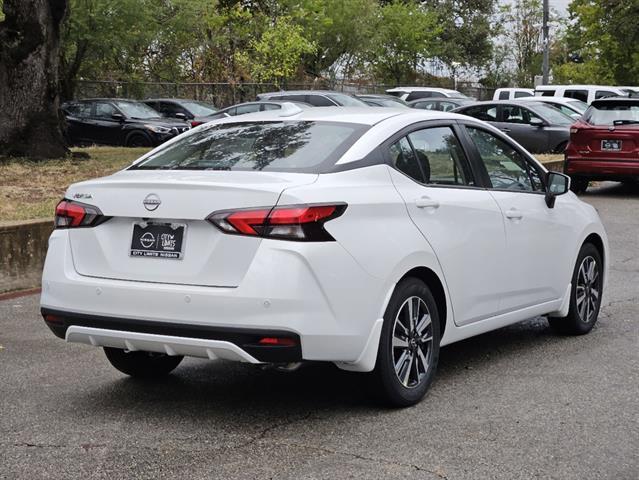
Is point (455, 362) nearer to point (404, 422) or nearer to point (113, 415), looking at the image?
point (404, 422)

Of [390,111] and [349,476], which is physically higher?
[390,111]

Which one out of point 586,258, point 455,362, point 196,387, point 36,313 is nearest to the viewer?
point 196,387

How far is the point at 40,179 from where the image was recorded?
15.0m

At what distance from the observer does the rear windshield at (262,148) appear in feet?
18.3

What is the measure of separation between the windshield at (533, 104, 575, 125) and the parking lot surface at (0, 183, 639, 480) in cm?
1631

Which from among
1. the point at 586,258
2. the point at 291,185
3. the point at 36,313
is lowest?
the point at 36,313

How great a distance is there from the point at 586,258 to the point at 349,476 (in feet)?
12.0

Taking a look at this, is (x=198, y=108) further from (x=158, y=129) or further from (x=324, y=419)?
(x=324, y=419)

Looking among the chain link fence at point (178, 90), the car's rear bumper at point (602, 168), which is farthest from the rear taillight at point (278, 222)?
the chain link fence at point (178, 90)

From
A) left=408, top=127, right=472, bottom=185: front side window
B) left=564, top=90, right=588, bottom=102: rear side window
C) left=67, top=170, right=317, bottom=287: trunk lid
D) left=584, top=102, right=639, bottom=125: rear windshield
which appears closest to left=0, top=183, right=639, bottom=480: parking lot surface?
left=67, top=170, right=317, bottom=287: trunk lid

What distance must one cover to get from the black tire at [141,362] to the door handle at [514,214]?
221 cm

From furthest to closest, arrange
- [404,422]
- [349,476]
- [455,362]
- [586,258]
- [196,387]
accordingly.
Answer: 1. [586,258]
2. [455,362]
3. [196,387]
4. [404,422]
5. [349,476]

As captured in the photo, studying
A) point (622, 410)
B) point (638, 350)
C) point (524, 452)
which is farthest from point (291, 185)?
point (638, 350)

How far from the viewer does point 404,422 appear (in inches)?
211
